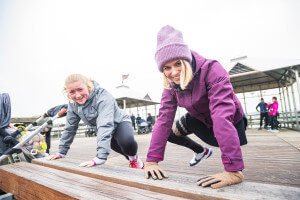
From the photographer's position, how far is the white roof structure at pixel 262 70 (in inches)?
261

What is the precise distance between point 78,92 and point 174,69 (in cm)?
111

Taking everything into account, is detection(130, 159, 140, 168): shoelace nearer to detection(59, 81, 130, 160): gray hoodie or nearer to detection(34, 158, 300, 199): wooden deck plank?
detection(59, 81, 130, 160): gray hoodie

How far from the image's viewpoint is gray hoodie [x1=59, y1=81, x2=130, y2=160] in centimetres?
159

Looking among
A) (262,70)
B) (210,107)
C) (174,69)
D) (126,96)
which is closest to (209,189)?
(210,107)

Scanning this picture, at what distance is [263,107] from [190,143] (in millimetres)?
7090

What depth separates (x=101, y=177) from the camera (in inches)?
42.9

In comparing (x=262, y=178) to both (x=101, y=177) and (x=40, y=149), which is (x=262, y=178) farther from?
(x=40, y=149)

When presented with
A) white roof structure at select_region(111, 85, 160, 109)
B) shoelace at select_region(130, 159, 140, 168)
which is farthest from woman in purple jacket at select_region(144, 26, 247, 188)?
white roof structure at select_region(111, 85, 160, 109)

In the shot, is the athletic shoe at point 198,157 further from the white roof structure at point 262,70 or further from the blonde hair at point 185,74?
the white roof structure at point 262,70

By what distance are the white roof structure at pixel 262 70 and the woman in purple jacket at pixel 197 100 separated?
6959mm

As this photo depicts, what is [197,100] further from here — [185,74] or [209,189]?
[209,189]

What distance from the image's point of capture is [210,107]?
3.63 ft

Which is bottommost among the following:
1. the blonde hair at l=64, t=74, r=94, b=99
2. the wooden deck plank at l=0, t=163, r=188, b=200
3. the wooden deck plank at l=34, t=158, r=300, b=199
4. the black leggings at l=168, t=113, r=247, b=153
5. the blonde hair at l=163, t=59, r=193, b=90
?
the wooden deck plank at l=0, t=163, r=188, b=200

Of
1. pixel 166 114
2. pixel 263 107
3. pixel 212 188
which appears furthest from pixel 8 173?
pixel 263 107
